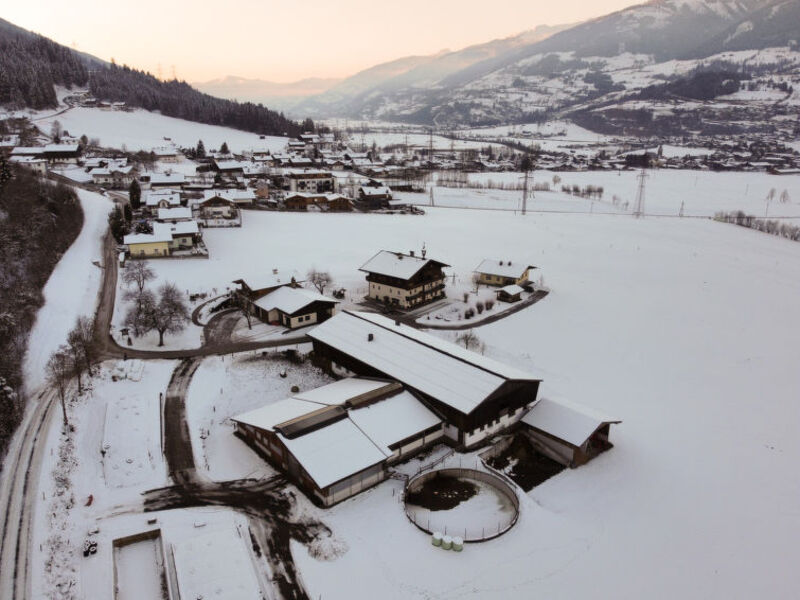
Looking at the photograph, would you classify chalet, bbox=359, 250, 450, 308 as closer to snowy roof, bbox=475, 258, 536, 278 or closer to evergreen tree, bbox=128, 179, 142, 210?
snowy roof, bbox=475, 258, 536, 278

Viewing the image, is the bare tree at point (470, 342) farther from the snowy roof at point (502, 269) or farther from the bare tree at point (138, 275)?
the bare tree at point (138, 275)

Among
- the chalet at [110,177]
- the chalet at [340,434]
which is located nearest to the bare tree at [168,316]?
the chalet at [340,434]

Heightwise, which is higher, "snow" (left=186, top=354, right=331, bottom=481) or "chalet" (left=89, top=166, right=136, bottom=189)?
"chalet" (left=89, top=166, right=136, bottom=189)

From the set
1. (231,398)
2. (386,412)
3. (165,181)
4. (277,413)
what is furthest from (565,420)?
(165,181)

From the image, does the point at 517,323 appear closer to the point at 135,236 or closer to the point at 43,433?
the point at 43,433

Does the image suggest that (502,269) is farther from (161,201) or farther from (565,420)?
(161,201)

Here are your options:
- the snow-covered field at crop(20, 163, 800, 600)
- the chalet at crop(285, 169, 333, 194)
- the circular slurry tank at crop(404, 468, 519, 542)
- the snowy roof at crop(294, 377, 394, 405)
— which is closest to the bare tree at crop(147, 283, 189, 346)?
the snow-covered field at crop(20, 163, 800, 600)
